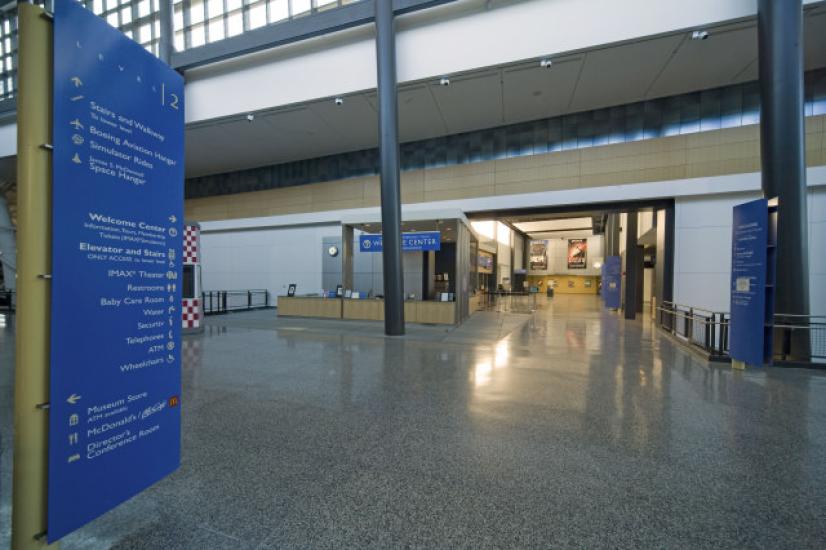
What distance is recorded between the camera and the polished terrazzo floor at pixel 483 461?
200 cm

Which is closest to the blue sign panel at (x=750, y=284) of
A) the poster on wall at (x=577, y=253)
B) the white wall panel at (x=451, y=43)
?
the white wall panel at (x=451, y=43)

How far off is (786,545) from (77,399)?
3851 millimetres

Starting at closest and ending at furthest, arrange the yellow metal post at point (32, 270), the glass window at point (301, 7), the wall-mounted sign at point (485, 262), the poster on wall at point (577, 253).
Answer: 1. the yellow metal post at point (32, 270)
2. the glass window at point (301, 7)
3. the wall-mounted sign at point (485, 262)
4. the poster on wall at point (577, 253)

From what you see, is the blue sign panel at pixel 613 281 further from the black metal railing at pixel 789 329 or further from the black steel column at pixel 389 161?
the black steel column at pixel 389 161

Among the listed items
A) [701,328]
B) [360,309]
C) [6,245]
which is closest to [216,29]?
[360,309]

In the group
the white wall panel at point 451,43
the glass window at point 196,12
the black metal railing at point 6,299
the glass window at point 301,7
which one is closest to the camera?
the white wall panel at point 451,43

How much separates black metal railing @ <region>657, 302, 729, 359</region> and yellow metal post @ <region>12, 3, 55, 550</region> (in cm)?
849

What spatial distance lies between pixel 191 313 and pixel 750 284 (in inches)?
481

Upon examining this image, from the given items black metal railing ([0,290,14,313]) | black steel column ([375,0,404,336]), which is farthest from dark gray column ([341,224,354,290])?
black metal railing ([0,290,14,313])

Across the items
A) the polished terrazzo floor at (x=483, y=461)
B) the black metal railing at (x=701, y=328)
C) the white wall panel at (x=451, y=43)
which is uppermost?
the white wall panel at (x=451, y=43)

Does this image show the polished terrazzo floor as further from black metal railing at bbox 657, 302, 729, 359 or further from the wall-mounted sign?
the wall-mounted sign

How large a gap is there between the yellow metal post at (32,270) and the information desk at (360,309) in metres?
9.99

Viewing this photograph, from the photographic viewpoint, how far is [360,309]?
1217 cm

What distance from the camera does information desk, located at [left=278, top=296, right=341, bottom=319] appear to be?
12602mm
